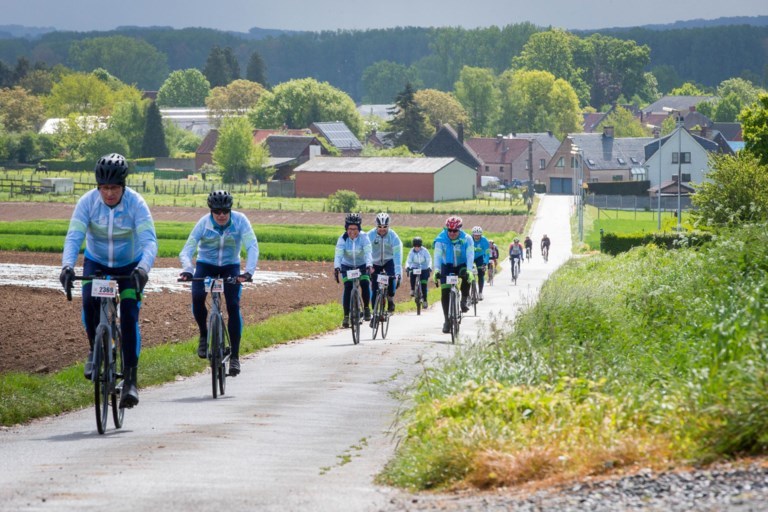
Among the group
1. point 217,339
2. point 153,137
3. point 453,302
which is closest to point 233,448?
point 217,339

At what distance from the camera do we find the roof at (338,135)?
153m

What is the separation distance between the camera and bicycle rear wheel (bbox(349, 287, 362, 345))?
20.9 m

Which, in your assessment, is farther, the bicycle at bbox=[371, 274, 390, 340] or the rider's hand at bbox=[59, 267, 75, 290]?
the bicycle at bbox=[371, 274, 390, 340]

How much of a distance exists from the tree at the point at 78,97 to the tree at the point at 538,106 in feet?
178

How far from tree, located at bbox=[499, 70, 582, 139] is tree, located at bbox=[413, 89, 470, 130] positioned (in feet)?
37.8

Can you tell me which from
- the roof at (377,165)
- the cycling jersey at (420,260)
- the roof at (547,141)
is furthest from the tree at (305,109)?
the cycling jersey at (420,260)

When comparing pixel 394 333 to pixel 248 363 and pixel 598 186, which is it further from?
pixel 598 186

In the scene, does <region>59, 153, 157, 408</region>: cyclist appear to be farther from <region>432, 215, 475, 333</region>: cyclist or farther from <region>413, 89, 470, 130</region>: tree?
<region>413, 89, 470, 130</region>: tree

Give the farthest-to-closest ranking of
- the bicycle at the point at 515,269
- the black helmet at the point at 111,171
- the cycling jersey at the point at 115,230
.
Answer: the bicycle at the point at 515,269
the cycling jersey at the point at 115,230
the black helmet at the point at 111,171

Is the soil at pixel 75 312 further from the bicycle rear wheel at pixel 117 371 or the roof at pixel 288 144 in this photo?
the roof at pixel 288 144

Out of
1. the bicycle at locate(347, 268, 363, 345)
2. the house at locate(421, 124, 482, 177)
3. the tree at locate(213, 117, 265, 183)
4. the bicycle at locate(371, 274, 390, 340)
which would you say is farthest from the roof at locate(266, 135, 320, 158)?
the bicycle at locate(347, 268, 363, 345)

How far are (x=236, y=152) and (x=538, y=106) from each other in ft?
246

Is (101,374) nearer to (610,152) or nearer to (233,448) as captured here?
(233,448)

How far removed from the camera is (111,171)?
11.5 m
